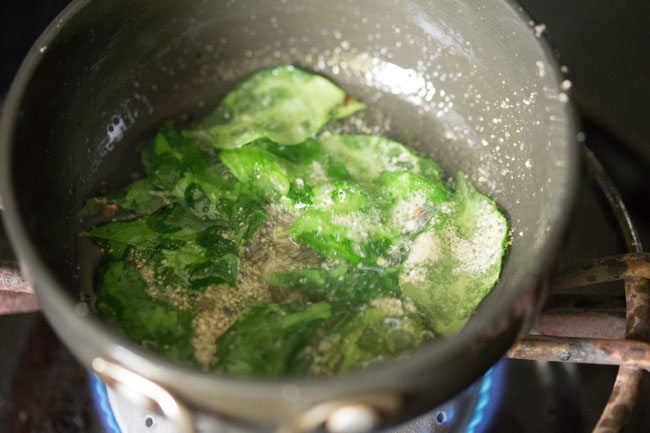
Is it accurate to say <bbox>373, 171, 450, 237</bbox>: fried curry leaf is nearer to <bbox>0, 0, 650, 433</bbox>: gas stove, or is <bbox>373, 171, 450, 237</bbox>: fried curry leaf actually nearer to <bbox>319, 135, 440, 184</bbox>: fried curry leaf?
<bbox>319, 135, 440, 184</bbox>: fried curry leaf

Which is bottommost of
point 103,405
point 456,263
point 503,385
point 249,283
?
point 103,405

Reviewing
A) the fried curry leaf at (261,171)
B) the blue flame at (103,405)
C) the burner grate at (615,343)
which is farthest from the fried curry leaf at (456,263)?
the blue flame at (103,405)

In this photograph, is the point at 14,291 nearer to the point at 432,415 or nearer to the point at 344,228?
the point at 344,228

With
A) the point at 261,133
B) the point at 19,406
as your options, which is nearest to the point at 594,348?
the point at 261,133

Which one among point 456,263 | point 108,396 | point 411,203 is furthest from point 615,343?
point 108,396

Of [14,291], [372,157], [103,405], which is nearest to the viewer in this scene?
[14,291]

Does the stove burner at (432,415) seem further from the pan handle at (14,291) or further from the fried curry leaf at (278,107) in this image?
the fried curry leaf at (278,107)
